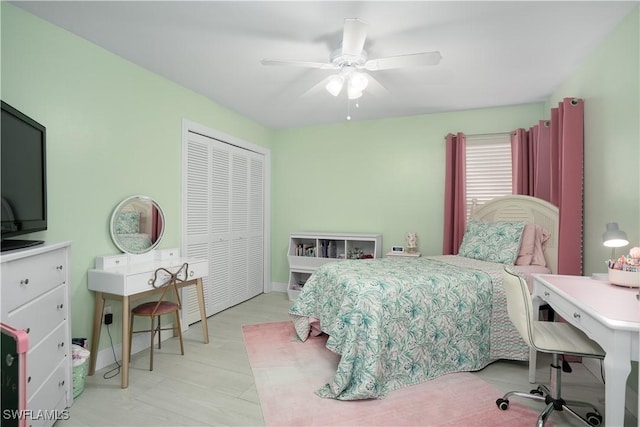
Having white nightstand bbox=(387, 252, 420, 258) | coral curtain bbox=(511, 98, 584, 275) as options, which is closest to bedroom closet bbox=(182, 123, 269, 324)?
white nightstand bbox=(387, 252, 420, 258)

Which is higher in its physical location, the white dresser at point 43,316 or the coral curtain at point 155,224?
the coral curtain at point 155,224

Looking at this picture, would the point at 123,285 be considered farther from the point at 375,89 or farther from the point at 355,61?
the point at 375,89

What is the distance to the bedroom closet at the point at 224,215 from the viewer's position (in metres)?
3.64

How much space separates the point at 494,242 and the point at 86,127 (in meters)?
3.74

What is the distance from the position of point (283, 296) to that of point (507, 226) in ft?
10.1

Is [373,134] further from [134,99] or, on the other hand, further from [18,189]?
[18,189]

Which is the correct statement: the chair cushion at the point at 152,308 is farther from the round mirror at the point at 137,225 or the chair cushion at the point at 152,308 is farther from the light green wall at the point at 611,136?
the light green wall at the point at 611,136

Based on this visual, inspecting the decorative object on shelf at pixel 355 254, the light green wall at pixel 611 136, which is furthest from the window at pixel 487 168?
the decorative object on shelf at pixel 355 254

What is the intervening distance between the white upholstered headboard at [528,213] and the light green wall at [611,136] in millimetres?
435

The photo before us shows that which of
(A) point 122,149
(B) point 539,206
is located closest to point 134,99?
(A) point 122,149

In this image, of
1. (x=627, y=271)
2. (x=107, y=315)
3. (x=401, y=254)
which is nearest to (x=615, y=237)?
(x=627, y=271)

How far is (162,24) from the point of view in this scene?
229 centimetres

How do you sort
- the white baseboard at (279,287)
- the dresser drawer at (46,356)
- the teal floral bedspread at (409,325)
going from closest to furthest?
the dresser drawer at (46,356), the teal floral bedspread at (409,325), the white baseboard at (279,287)

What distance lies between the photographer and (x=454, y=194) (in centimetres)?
414
